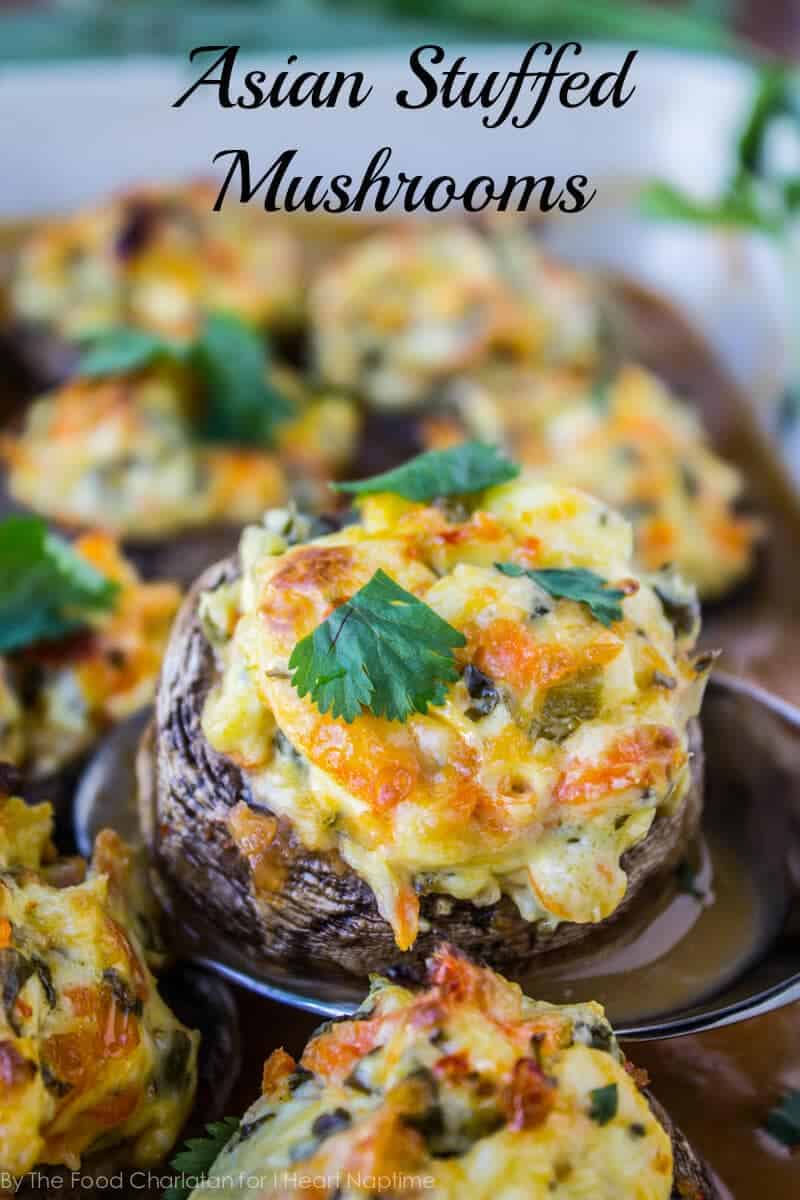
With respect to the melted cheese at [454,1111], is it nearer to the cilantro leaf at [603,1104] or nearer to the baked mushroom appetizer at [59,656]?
the cilantro leaf at [603,1104]

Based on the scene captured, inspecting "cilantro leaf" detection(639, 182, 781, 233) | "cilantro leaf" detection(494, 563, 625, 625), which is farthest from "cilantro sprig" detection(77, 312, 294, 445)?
"cilantro leaf" detection(494, 563, 625, 625)

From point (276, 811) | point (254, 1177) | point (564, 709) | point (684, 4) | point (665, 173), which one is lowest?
point (254, 1177)

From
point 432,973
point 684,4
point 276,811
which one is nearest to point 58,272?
point 276,811

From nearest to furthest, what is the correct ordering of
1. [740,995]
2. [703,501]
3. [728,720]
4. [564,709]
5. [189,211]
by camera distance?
[564,709] → [740,995] → [728,720] → [703,501] → [189,211]

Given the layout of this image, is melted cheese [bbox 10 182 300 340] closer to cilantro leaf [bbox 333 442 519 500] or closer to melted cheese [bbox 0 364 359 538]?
melted cheese [bbox 0 364 359 538]

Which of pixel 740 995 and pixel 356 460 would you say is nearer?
pixel 740 995

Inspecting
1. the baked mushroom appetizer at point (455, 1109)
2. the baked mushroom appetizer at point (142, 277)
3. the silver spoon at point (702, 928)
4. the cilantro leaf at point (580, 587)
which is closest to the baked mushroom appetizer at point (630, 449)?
the baked mushroom appetizer at point (142, 277)

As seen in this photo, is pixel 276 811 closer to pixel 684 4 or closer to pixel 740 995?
pixel 740 995
